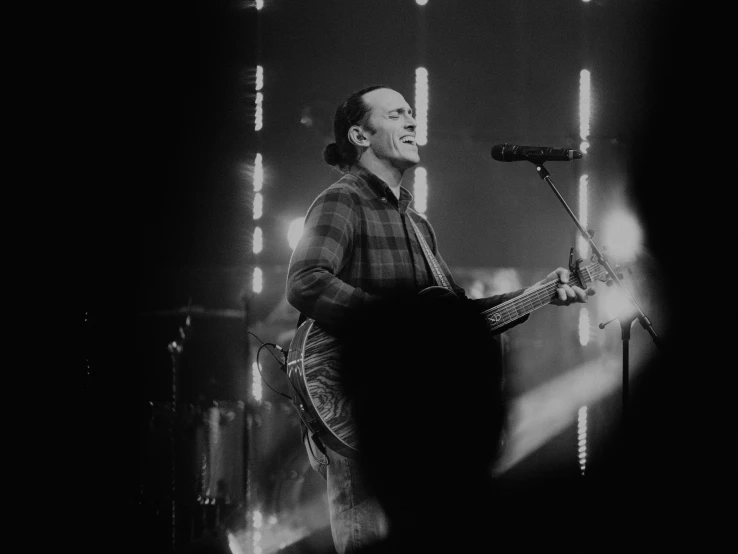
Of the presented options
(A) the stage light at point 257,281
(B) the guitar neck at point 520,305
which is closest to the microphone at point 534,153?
(B) the guitar neck at point 520,305

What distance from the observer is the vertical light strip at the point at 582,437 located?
3604 millimetres

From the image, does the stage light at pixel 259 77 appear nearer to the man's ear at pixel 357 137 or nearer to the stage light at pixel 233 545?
the man's ear at pixel 357 137

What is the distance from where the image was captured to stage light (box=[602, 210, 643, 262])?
3.68 metres

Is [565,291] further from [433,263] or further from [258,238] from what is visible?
[258,238]

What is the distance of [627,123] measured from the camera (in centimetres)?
370

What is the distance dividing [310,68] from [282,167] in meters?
0.52

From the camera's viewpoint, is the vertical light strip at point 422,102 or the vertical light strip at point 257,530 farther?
the vertical light strip at point 422,102

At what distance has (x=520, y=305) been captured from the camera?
224cm

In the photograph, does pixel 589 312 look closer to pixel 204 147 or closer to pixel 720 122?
pixel 720 122

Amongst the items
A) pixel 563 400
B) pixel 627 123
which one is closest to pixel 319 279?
pixel 563 400

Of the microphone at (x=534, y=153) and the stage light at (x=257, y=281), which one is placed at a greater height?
the microphone at (x=534, y=153)

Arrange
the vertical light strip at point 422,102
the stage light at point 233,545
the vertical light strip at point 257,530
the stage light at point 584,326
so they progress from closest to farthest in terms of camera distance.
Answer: the stage light at point 233,545, the vertical light strip at point 257,530, the vertical light strip at point 422,102, the stage light at point 584,326

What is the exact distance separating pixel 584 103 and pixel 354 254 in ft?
7.10

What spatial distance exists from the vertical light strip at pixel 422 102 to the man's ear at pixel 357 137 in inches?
48.5
